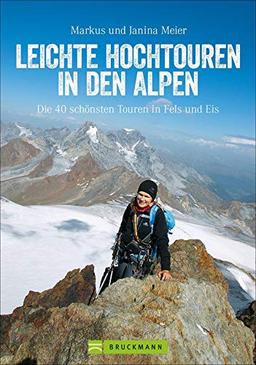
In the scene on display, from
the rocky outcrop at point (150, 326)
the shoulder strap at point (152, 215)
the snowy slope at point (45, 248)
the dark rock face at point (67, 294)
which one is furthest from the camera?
the snowy slope at point (45, 248)

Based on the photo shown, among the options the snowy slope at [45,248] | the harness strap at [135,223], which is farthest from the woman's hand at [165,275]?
the snowy slope at [45,248]

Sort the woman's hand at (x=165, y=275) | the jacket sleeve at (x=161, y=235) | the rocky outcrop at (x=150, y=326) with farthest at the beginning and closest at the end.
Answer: the jacket sleeve at (x=161, y=235) → the woman's hand at (x=165, y=275) → the rocky outcrop at (x=150, y=326)

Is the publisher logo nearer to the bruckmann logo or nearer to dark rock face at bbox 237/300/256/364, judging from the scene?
the bruckmann logo

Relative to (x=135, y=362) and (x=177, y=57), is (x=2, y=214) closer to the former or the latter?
(x=177, y=57)

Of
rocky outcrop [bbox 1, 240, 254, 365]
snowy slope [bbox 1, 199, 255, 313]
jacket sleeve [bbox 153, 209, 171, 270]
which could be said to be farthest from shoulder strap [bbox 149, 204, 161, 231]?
snowy slope [bbox 1, 199, 255, 313]

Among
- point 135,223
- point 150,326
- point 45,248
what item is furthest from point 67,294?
point 45,248

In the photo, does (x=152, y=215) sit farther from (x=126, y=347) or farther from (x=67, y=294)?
(x=67, y=294)

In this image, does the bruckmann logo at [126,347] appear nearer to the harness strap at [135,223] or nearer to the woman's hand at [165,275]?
the woman's hand at [165,275]

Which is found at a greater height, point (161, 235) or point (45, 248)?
point (161, 235)
